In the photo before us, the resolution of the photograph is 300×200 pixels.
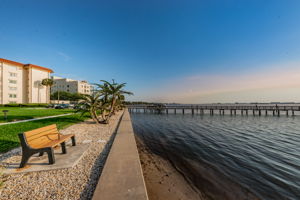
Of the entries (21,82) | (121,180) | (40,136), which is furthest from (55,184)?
(21,82)

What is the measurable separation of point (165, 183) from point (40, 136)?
439 centimetres

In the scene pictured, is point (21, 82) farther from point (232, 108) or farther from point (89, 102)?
point (232, 108)

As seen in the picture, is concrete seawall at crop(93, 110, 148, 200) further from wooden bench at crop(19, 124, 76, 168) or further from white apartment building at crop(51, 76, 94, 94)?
white apartment building at crop(51, 76, 94, 94)

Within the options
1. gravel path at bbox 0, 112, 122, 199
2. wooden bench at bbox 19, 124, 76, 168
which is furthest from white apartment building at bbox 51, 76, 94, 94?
gravel path at bbox 0, 112, 122, 199

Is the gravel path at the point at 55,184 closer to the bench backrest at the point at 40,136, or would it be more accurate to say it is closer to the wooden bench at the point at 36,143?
the wooden bench at the point at 36,143

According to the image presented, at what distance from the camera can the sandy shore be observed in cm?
330

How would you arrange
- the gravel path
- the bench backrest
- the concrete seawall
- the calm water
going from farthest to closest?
the calm water → the bench backrest → the gravel path → the concrete seawall

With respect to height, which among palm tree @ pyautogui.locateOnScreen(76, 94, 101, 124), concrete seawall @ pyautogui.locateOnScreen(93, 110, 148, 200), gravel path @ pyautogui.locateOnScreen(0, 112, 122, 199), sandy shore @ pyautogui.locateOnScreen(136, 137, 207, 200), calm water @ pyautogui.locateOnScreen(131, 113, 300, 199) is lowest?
calm water @ pyautogui.locateOnScreen(131, 113, 300, 199)

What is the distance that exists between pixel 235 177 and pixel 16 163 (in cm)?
758

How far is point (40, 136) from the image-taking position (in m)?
3.66

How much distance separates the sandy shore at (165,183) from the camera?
10.8ft

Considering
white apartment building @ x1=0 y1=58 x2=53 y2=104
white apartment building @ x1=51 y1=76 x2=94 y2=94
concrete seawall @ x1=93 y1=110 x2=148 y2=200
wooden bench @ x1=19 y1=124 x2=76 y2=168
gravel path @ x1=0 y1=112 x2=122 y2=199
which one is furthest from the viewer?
white apartment building @ x1=51 y1=76 x2=94 y2=94

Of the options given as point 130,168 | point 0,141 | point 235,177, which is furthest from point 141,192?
point 0,141

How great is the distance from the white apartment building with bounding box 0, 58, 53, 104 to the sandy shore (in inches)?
2147
